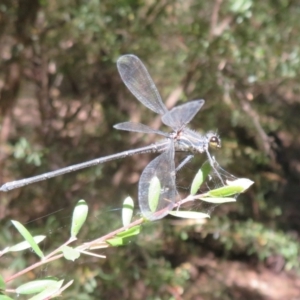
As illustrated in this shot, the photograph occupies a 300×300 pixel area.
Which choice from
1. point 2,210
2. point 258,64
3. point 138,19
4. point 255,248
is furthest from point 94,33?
point 255,248

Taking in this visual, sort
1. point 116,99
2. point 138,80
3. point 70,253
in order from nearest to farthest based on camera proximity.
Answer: point 70,253 < point 138,80 < point 116,99

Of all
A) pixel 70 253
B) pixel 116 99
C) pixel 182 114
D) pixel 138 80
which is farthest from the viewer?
pixel 116 99

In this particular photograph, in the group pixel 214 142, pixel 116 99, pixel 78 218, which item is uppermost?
pixel 78 218

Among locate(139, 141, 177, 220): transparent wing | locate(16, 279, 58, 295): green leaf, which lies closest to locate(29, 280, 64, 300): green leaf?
locate(16, 279, 58, 295): green leaf

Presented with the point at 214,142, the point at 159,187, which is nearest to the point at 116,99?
the point at 214,142

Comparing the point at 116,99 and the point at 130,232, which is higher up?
the point at 130,232

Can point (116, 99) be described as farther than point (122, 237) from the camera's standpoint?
Yes

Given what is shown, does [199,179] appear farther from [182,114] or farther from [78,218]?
[182,114]
